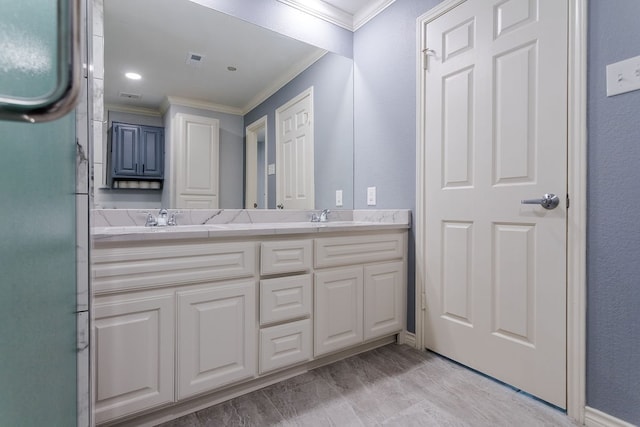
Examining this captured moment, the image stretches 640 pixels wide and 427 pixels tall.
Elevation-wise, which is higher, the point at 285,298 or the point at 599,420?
the point at 285,298

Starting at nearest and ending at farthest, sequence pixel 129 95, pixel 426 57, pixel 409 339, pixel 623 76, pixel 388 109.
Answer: pixel 623 76
pixel 129 95
pixel 426 57
pixel 409 339
pixel 388 109

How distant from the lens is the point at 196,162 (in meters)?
1.83

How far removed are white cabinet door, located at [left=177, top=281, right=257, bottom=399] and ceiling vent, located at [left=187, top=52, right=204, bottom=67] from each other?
129 cm

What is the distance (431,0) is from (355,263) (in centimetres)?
161

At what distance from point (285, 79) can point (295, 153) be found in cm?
49

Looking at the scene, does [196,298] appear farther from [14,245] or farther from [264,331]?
[14,245]

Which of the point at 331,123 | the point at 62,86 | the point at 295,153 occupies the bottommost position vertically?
the point at 62,86

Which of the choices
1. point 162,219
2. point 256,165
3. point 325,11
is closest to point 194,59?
point 256,165

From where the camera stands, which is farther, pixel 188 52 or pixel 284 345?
pixel 188 52

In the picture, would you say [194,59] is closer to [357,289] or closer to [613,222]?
[357,289]

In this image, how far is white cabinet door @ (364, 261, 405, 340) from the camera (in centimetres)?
185

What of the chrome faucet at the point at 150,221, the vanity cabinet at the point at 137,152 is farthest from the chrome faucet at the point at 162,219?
the vanity cabinet at the point at 137,152

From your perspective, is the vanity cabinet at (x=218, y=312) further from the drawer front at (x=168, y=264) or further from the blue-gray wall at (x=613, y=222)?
the blue-gray wall at (x=613, y=222)

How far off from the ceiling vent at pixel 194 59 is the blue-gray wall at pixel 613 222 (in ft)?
6.09
